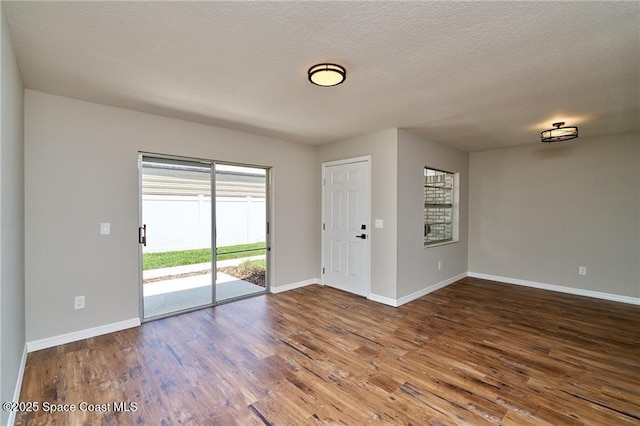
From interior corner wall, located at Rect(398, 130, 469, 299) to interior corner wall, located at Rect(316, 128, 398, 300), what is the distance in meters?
0.09

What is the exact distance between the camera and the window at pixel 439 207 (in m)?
4.98

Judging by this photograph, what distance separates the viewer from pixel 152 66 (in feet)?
7.52

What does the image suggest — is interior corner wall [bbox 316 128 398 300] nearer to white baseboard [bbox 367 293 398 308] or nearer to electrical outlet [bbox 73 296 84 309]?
white baseboard [bbox 367 293 398 308]

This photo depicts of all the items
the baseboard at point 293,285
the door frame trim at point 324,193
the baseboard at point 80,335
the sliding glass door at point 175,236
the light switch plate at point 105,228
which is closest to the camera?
the baseboard at point 80,335

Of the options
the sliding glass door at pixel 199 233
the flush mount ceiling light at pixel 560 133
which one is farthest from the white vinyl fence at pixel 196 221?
the flush mount ceiling light at pixel 560 133

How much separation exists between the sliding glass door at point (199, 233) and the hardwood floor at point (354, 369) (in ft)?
1.51

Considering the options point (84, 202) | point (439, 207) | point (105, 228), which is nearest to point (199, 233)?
point (105, 228)

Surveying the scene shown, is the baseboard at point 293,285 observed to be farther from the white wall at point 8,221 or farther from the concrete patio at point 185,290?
the white wall at point 8,221

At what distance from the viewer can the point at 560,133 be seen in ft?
12.4

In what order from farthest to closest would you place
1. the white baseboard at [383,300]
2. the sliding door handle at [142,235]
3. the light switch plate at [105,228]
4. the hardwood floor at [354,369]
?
the white baseboard at [383,300] → the sliding door handle at [142,235] → the light switch plate at [105,228] → the hardwood floor at [354,369]

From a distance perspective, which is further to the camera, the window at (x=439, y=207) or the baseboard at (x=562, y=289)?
the window at (x=439, y=207)

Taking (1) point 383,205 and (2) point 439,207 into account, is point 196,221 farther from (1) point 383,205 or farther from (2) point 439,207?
(2) point 439,207

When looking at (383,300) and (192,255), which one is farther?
(383,300)

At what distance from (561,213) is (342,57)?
4.89 metres
